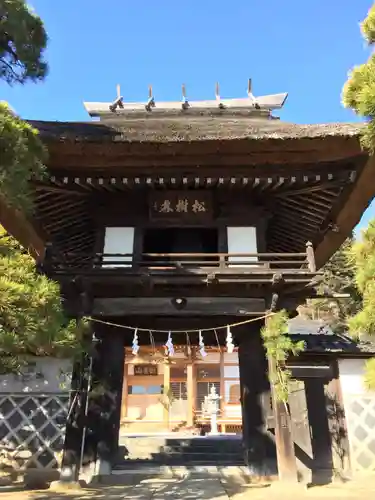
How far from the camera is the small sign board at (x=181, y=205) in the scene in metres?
9.28

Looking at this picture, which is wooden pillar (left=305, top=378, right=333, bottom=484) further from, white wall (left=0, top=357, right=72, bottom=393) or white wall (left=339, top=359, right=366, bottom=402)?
white wall (left=0, top=357, right=72, bottom=393)

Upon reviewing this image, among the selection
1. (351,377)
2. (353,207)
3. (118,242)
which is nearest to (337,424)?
(351,377)

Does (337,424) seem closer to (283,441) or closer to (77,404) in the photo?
(283,441)

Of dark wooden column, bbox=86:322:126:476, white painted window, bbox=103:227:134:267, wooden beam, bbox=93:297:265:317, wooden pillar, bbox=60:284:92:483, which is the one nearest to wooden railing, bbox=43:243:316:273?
white painted window, bbox=103:227:134:267

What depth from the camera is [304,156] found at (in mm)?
8078

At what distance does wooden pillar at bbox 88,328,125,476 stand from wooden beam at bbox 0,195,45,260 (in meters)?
2.52

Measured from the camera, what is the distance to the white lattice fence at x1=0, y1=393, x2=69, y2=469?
7.63 meters

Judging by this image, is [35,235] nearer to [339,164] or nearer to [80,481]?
[80,481]

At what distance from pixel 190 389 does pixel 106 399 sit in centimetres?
1769

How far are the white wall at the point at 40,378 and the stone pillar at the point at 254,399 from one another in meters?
3.96

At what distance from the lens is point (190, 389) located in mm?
25625

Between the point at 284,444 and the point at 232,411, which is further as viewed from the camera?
the point at 232,411

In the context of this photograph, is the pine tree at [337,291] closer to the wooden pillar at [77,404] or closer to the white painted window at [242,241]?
the white painted window at [242,241]

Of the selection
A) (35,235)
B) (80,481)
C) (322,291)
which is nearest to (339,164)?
(322,291)
